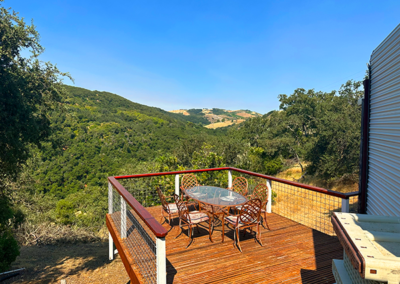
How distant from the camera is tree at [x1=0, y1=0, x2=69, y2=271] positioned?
6.38 metres

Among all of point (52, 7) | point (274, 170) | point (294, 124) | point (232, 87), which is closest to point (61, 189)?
point (52, 7)

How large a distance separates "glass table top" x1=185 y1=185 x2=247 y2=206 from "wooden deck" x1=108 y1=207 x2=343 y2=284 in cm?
59

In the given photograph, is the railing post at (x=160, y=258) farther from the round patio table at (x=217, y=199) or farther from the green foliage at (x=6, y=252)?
the green foliage at (x=6, y=252)

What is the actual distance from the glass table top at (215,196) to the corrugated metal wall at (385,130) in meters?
1.84

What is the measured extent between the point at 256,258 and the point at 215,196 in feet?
3.86

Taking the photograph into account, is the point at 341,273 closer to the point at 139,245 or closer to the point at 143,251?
the point at 143,251

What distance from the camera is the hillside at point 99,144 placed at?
84.5 feet

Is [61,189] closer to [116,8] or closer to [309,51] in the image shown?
[116,8]

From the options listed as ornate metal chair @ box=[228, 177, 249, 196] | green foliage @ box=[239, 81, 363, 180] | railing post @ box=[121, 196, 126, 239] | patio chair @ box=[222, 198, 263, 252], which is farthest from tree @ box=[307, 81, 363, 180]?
railing post @ box=[121, 196, 126, 239]

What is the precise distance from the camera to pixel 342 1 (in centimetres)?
1321

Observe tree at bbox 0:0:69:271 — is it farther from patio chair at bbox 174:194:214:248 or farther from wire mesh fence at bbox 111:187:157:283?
patio chair at bbox 174:194:214:248

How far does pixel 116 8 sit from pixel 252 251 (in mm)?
18821

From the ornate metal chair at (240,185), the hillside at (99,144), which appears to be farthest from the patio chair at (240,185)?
the hillside at (99,144)

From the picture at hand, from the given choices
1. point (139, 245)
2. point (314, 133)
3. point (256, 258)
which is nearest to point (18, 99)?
point (139, 245)
